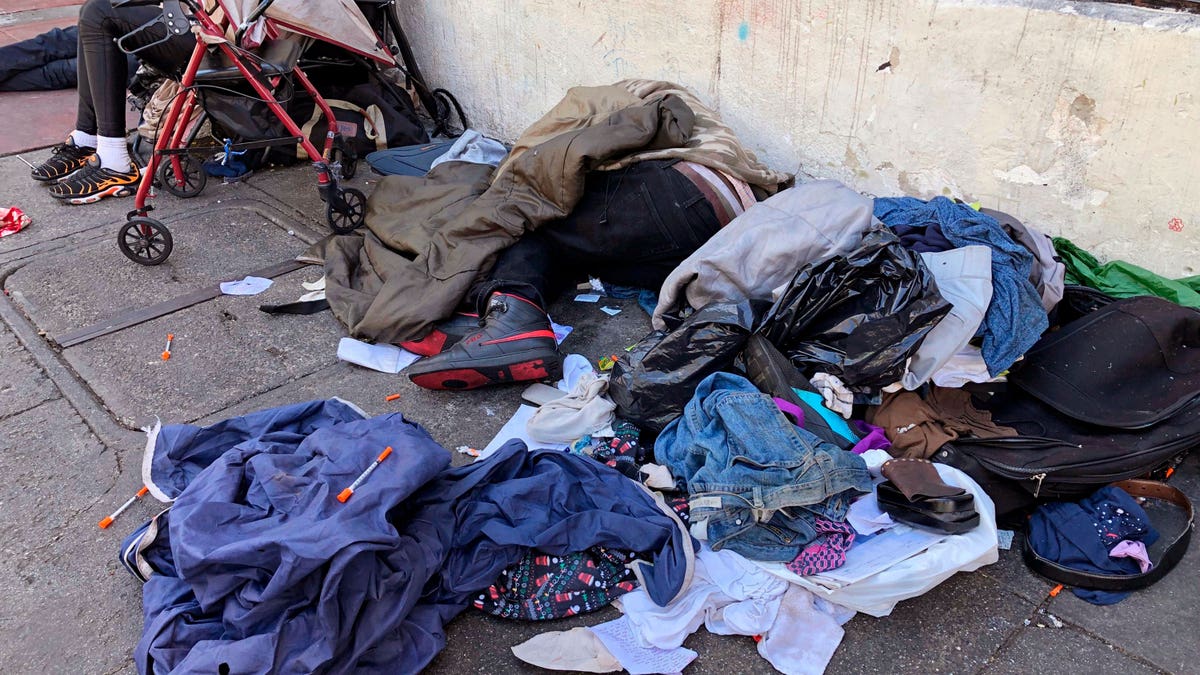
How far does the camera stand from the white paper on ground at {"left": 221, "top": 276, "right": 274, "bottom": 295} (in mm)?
3689

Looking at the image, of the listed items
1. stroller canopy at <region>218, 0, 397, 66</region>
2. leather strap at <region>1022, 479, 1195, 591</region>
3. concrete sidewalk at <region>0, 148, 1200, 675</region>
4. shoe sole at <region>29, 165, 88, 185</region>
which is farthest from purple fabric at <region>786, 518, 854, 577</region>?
shoe sole at <region>29, 165, 88, 185</region>

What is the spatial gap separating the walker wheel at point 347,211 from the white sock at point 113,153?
4.37 ft

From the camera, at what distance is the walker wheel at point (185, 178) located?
14.6ft

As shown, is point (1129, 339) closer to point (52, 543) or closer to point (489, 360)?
point (489, 360)

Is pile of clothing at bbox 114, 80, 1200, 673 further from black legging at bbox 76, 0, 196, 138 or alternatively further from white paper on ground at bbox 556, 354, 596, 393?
black legging at bbox 76, 0, 196, 138

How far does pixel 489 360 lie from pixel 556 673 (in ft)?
3.97

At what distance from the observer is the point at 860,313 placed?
8.66 ft

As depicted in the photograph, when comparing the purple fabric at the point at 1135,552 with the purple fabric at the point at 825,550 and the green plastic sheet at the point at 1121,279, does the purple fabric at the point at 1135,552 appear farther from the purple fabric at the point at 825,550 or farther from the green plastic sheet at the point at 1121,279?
the green plastic sheet at the point at 1121,279

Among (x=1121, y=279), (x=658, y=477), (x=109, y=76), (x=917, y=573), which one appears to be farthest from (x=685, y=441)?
(x=109, y=76)

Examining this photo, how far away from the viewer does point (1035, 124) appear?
2971 millimetres

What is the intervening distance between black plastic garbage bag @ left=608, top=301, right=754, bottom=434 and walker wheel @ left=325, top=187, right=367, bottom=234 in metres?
1.98

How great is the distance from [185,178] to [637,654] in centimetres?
376

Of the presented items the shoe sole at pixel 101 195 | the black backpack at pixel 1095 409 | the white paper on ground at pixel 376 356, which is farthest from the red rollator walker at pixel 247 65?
the black backpack at pixel 1095 409

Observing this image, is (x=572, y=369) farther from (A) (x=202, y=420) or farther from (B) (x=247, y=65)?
(B) (x=247, y=65)
